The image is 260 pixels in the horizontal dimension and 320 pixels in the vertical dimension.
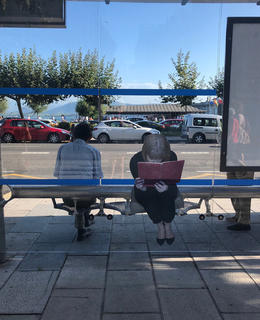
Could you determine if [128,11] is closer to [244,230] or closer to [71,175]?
[71,175]

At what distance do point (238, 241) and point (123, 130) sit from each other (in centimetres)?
221

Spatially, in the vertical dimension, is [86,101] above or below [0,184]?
above

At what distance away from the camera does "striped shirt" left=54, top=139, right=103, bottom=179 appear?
3.41m

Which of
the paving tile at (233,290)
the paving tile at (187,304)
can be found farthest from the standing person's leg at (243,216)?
the paving tile at (187,304)

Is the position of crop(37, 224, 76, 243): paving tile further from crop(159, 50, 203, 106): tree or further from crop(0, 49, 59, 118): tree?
crop(159, 50, 203, 106): tree

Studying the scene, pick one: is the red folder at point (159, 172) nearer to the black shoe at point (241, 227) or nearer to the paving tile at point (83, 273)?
the paving tile at point (83, 273)

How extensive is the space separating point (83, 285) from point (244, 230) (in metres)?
2.62

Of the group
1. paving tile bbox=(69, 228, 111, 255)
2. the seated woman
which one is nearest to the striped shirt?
the seated woman

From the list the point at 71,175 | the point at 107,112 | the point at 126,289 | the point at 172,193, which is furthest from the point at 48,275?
the point at 107,112

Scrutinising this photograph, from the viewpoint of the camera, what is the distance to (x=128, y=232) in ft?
14.0

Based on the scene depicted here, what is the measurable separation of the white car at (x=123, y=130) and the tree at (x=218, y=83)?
2.57 feet

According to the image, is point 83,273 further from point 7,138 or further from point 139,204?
point 7,138

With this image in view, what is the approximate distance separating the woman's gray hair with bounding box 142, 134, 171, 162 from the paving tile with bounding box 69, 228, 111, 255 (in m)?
1.33

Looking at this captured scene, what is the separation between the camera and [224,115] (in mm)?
3121
